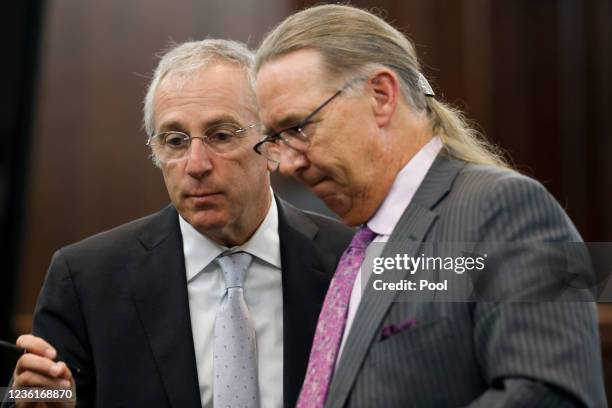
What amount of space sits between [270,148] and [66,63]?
6.46ft

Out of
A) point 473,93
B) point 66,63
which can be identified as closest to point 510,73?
point 473,93

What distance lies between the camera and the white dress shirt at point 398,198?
1345 mm

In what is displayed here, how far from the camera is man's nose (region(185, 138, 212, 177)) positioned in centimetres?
176

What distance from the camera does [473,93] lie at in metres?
3.21

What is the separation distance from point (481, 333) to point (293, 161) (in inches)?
17.2

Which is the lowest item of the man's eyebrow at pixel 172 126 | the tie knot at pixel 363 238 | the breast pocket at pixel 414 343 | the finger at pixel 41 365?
the finger at pixel 41 365

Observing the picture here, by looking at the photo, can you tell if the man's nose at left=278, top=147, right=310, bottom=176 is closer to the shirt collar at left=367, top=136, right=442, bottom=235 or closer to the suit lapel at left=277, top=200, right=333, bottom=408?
the shirt collar at left=367, top=136, right=442, bottom=235

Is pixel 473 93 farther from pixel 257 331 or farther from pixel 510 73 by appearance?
pixel 257 331

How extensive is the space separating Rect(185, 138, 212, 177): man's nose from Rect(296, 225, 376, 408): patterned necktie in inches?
17.8

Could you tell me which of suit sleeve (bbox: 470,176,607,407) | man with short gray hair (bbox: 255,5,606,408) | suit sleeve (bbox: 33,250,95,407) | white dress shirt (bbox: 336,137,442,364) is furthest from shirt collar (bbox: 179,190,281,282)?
suit sleeve (bbox: 470,176,607,407)

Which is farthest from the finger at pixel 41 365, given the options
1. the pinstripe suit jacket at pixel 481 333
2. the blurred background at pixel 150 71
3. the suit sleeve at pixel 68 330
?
the blurred background at pixel 150 71

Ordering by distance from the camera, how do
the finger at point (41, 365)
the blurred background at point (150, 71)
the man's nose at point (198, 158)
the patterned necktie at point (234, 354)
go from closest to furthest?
1. the finger at point (41, 365)
2. the patterned necktie at point (234, 354)
3. the man's nose at point (198, 158)
4. the blurred background at point (150, 71)

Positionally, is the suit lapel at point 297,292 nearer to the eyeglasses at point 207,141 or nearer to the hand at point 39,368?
the eyeglasses at point 207,141

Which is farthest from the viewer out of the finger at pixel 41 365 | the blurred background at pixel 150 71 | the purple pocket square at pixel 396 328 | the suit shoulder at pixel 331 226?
the blurred background at pixel 150 71
